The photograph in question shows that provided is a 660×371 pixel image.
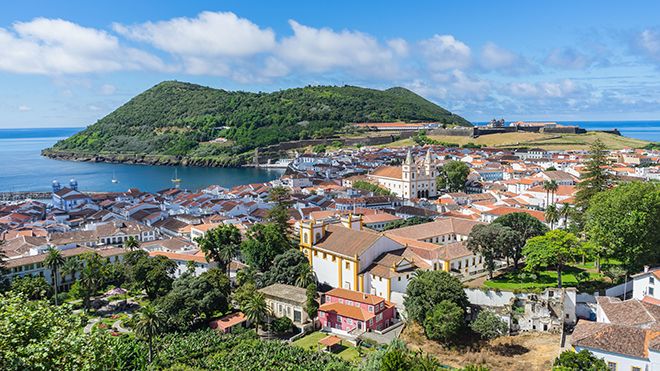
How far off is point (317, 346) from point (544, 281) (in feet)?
47.6

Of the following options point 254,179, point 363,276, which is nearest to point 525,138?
point 254,179

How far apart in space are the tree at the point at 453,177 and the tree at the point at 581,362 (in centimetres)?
5692

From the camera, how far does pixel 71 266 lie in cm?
3753

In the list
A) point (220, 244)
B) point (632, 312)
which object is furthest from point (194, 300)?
point (632, 312)

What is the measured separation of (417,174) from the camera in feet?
250

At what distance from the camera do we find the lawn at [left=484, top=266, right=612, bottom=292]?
29756mm

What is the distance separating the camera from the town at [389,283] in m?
26.3

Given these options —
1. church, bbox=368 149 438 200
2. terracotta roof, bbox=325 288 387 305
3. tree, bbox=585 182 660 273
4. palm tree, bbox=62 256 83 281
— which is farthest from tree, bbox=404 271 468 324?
church, bbox=368 149 438 200

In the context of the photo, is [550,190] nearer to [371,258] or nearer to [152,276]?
[371,258]

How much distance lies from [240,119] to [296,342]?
486 ft

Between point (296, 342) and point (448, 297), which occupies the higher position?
point (448, 297)

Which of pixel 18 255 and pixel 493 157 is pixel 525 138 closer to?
pixel 493 157

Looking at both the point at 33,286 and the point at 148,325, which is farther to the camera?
the point at 33,286

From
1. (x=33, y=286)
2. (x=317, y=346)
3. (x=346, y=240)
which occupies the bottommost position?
(x=317, y=346)
